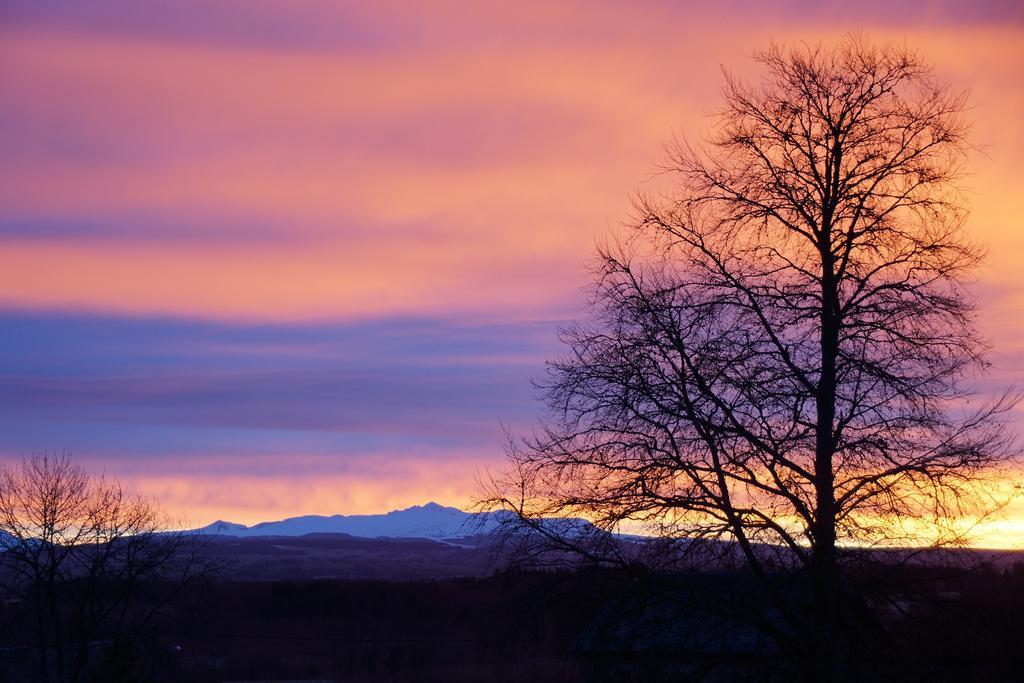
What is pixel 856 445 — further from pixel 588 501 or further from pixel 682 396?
pixel 588 501

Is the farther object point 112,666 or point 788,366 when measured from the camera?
point 112,666

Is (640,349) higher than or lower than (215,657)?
higher

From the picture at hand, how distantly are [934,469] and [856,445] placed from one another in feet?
4.01

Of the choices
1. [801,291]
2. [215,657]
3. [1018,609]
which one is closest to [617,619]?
[801,291]

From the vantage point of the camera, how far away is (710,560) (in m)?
17.2

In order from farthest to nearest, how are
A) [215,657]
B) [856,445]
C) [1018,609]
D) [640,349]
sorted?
[215,657] → [1018,609] → [640,349] → [856,445]

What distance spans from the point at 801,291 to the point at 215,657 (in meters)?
64.0

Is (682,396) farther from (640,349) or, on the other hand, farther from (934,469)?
(934,469)

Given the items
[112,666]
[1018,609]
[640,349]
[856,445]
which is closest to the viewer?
[856,445]

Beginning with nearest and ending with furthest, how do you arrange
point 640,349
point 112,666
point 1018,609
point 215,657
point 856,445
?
point 856,445, point 640,349, point 1018,609, point 112,666, point 215,657

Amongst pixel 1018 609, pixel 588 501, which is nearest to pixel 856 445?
pixel 588 501

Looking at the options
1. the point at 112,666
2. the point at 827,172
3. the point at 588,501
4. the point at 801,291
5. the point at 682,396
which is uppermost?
the point at 827,172

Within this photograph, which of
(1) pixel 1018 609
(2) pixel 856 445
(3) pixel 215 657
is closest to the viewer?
(2) pixel 856 445

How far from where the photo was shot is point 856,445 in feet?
55.5
